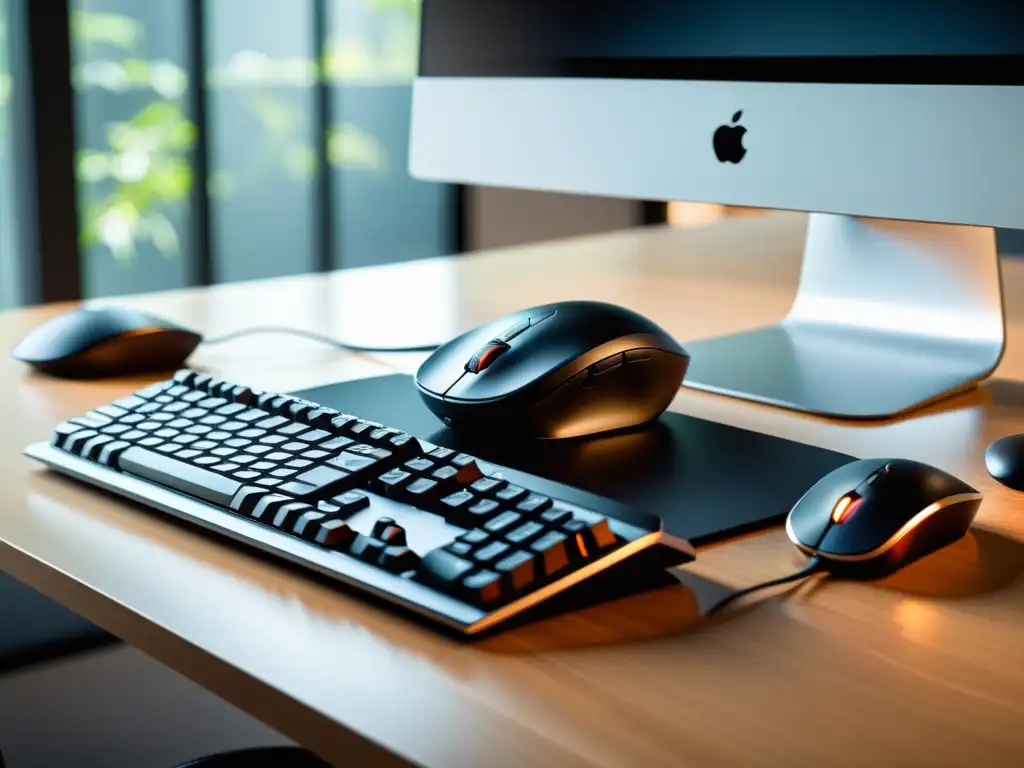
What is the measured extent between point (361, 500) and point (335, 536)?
0.03 m

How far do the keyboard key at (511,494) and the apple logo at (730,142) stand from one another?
38 centimetres

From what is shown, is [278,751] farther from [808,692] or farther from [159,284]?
[159,284]

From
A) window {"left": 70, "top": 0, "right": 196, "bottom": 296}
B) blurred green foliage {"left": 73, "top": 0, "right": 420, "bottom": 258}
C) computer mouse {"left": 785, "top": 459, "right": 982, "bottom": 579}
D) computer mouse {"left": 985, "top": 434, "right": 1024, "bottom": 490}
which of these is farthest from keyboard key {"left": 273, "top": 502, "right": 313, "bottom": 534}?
window {"left": 70, "top": 0, "right": 196, "bottom": 296}

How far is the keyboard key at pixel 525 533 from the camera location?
490mm

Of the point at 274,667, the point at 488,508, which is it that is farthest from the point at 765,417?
the point at 274,667

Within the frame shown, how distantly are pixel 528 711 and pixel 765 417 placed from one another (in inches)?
15.7

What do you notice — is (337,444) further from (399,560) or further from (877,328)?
(877,328)

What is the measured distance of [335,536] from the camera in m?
0.52

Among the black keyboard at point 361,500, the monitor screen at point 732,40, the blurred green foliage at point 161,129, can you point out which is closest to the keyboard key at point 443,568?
the black keyboard at point 361,500

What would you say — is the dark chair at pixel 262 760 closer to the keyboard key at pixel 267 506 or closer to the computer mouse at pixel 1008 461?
the keyboard key at pixel 267 506

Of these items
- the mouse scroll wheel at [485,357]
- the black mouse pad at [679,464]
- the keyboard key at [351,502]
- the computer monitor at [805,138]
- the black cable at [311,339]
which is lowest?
the black cable at [311,339]

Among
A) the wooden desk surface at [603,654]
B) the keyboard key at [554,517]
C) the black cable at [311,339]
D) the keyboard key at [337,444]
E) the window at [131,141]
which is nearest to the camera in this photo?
the wooden desk surface at [603,654]

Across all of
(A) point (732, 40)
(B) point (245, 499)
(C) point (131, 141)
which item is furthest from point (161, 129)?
(B) point (245, 499)

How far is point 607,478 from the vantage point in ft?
2.06
